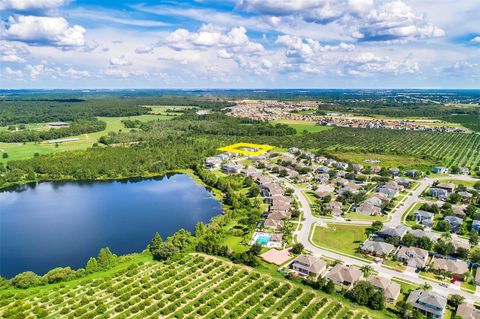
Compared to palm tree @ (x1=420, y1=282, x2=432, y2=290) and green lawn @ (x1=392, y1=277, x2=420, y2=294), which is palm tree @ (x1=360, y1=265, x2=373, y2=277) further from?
palm tree @ (x1=420, y1=282, x2=432, y2=290)

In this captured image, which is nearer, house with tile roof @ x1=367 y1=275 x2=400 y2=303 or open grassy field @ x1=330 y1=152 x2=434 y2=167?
house with tile roof @ x1=367 y1=275 x2=400 y2=303

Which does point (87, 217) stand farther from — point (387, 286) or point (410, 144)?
point (410, 144)

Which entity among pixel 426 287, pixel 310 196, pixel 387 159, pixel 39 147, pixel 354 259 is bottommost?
pixel 354 259

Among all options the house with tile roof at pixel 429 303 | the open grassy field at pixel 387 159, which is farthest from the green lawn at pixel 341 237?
the open grassy field at pixel 387 159

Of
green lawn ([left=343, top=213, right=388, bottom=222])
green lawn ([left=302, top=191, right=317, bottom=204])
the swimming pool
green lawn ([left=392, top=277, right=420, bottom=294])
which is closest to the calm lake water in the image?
the swimming pool

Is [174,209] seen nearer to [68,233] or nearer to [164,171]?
[68,233]

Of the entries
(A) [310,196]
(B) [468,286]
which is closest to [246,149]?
(A) [310,196]

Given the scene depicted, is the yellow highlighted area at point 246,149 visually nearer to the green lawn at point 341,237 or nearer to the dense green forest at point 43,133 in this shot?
the green lawn at point 341,237
